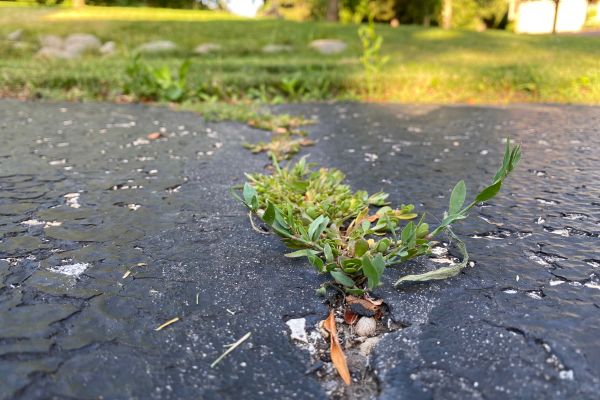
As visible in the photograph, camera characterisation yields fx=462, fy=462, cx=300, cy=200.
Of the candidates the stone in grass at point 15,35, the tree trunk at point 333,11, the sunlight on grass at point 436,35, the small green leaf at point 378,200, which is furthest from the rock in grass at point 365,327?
the tree trunk at point 333,11

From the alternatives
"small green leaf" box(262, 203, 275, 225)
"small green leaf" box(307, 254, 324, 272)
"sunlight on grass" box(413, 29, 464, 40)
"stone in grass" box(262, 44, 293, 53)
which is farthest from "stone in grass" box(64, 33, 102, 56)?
"small green leaf" box(307, 254, 324, 272)

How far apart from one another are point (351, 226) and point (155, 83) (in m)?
3.07

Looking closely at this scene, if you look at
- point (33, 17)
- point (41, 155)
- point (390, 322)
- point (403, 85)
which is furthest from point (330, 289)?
point (33, 17)

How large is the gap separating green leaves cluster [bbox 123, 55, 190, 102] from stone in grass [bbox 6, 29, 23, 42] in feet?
12.9

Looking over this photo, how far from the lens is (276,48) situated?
6938 mm

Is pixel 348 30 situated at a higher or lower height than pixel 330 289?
higher

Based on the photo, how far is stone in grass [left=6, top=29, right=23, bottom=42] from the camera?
6493 millimetres

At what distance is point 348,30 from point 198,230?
7777mm

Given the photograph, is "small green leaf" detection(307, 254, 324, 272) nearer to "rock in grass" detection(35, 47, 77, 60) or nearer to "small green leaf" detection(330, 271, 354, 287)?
"small green leaf" detection(330, 271, 354, 287)

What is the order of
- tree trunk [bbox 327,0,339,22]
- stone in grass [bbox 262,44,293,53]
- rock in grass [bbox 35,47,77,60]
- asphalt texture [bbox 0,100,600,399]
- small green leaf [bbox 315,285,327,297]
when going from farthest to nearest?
tree trunk [bbox 327,0,339,22], stone in grass [bbox 262,44,293,53], rock in grass [bbox 35,47,77,60], small green leaf [bbox 315,285,327,297], asphalt texture [bbox 0,100,600,399]

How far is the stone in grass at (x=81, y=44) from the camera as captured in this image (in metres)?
6.48

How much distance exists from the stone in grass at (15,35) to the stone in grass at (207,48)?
98.3 inches

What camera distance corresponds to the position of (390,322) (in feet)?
2.57

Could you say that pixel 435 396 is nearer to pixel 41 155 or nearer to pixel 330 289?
pixel 330 289
